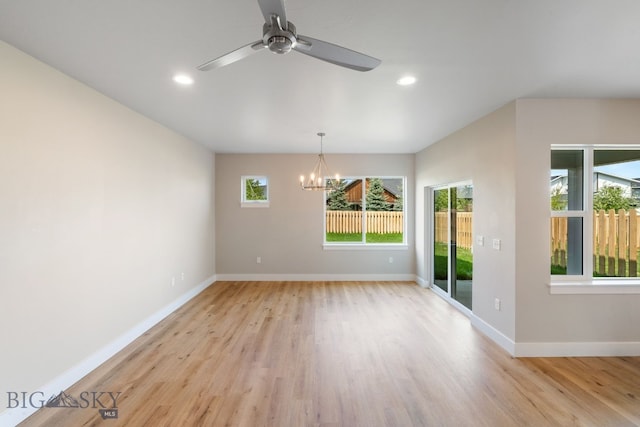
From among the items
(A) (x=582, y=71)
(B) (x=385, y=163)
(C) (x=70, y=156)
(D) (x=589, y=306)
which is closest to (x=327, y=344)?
(D) (x=589, y=306)

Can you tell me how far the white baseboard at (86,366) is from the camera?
76.8 inches

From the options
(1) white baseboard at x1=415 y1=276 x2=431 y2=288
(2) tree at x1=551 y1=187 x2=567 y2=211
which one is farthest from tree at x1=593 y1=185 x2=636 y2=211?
(1) white baseboard at x1=415 y1=276 x2=431 y2=288

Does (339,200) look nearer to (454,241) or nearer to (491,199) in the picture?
(454,241)

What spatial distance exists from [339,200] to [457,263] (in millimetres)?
2594

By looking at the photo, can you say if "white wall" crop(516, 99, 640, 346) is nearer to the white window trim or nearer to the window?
the white window trim

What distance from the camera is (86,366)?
2.57 meters

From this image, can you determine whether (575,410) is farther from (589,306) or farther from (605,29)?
(605,29)

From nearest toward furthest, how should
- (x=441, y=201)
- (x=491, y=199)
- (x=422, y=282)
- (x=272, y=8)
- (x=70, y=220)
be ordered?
(x=272, y=8)
(x=70, y=220)
(x=491, y=199)
(x=441, y=201)
(x=422, y=282)

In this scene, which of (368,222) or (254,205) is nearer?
(254,205)

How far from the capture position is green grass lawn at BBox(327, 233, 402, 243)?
604 cm

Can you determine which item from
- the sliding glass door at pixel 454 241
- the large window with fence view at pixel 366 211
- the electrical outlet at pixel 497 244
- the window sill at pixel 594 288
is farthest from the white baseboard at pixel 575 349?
the large window with fence view at pixel 366 211

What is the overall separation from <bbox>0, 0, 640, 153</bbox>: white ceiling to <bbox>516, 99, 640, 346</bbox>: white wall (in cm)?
20

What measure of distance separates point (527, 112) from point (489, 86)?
2.23 feet

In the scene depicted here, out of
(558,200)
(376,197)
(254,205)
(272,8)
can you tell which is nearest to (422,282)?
(376,197)
